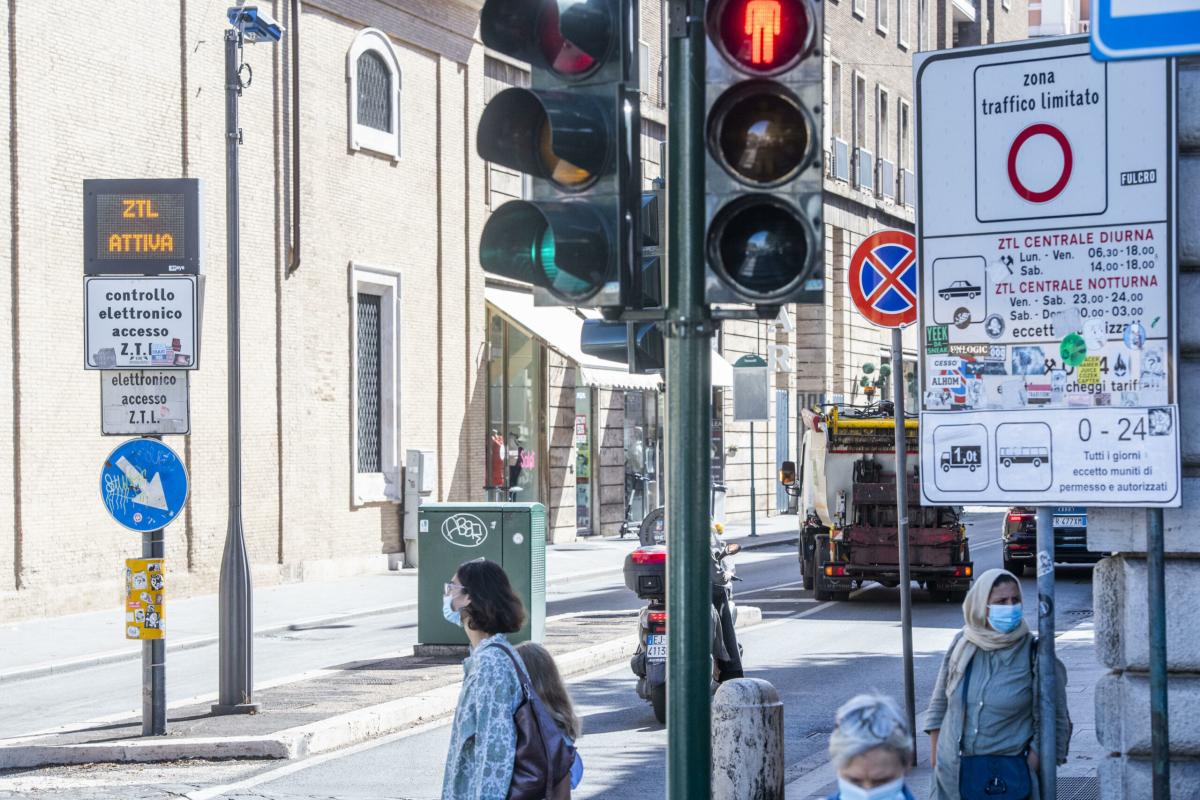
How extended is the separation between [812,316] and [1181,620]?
37653 mm

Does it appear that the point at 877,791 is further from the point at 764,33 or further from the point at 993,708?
the point at 993,708

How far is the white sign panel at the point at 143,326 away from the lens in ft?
35.7

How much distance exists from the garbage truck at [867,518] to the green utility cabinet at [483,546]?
600 cm

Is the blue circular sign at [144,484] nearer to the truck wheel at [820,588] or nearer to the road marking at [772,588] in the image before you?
the truck wheel at [820,588]

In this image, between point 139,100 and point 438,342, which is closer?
point 139,100

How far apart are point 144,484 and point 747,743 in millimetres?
4975

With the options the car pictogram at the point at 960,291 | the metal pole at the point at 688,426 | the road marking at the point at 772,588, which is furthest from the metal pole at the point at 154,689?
the road marking at the point at 772,588

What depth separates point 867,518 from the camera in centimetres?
1947

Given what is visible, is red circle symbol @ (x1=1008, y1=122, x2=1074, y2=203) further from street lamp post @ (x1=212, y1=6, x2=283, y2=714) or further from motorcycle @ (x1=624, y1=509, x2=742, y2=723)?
street lamp post @ (x1=212, y1=6, x2=283, y2=714)

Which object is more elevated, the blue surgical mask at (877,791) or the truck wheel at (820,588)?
the blue surgical mask at (877,791)

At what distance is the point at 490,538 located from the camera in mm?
13898

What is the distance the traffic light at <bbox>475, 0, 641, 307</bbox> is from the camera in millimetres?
4848

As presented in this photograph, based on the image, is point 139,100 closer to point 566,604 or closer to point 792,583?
point 566,604

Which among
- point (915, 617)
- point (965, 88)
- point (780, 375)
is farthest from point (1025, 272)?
point (780, 375)
